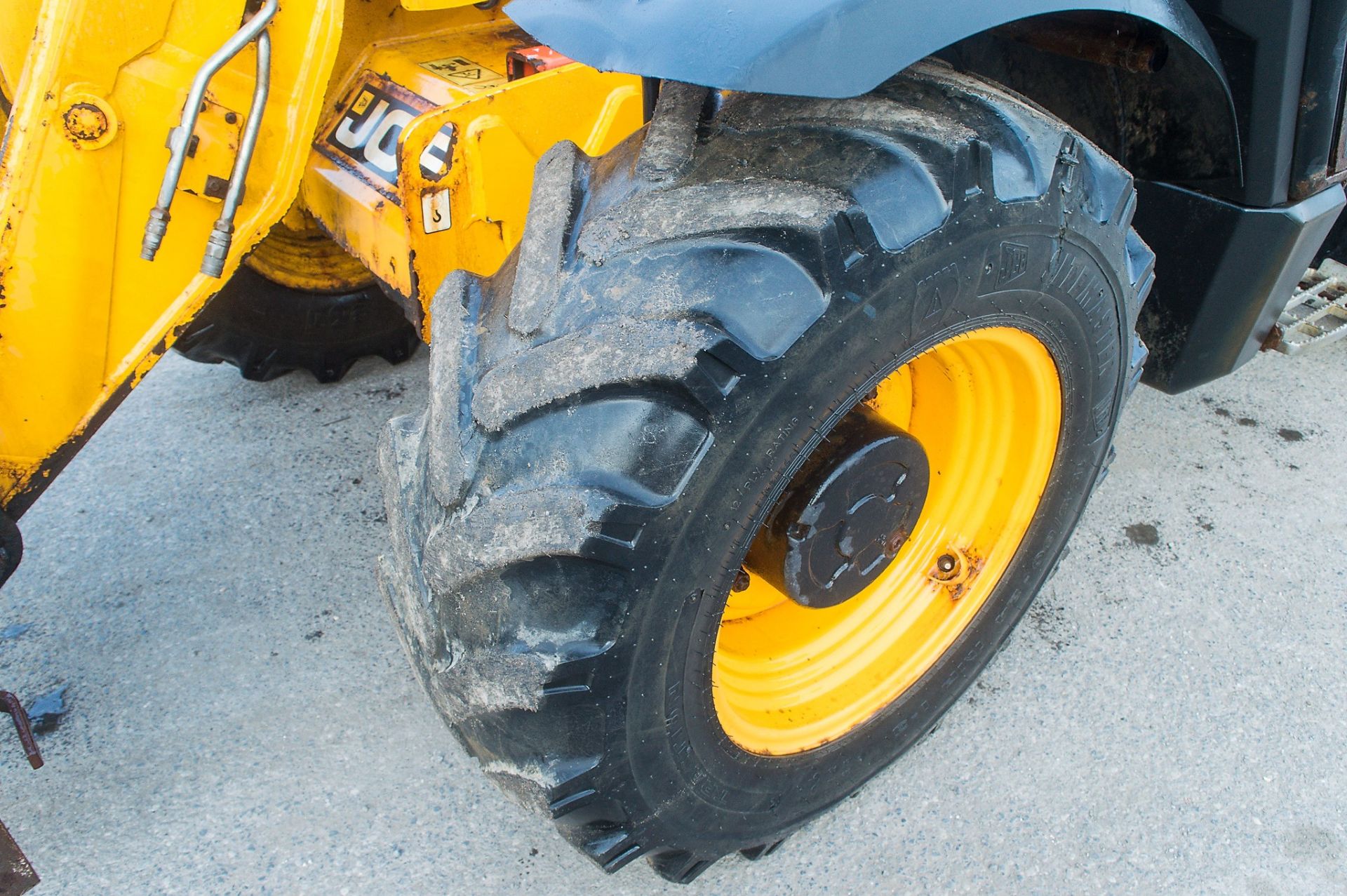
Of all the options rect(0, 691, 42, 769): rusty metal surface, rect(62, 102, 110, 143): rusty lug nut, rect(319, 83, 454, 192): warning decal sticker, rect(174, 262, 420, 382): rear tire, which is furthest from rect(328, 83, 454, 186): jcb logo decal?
rect(0, 691, 42, 769): rusty metal surface

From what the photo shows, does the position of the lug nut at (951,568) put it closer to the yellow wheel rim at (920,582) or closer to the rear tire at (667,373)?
the yellow wheel rim at (920,582)

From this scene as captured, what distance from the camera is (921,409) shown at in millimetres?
1734

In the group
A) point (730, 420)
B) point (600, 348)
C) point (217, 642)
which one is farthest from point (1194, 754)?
point (217, 642)

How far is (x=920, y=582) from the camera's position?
5.91 ft

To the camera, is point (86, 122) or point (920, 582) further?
point (920, 582)

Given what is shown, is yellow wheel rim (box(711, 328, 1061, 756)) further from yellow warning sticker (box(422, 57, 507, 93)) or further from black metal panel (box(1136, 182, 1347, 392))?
yellow warning sticker (box(422, 57, 507, 93))

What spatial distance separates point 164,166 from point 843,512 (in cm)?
109

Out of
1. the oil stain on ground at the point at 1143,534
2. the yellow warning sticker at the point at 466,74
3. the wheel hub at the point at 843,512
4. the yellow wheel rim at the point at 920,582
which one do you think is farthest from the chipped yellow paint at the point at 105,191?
the oil stain on ground at the point at 1143,534

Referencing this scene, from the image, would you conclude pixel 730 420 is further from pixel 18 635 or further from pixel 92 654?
pixel 18 635

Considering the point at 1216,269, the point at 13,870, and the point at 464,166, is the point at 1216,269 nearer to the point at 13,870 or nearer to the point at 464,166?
the point at 464,166

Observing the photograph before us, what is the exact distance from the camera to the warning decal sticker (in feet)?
5.56

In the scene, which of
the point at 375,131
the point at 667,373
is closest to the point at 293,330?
the point at 375,131

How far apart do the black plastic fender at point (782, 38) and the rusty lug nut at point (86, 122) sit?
0.66 m

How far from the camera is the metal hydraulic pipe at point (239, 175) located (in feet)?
4.32
